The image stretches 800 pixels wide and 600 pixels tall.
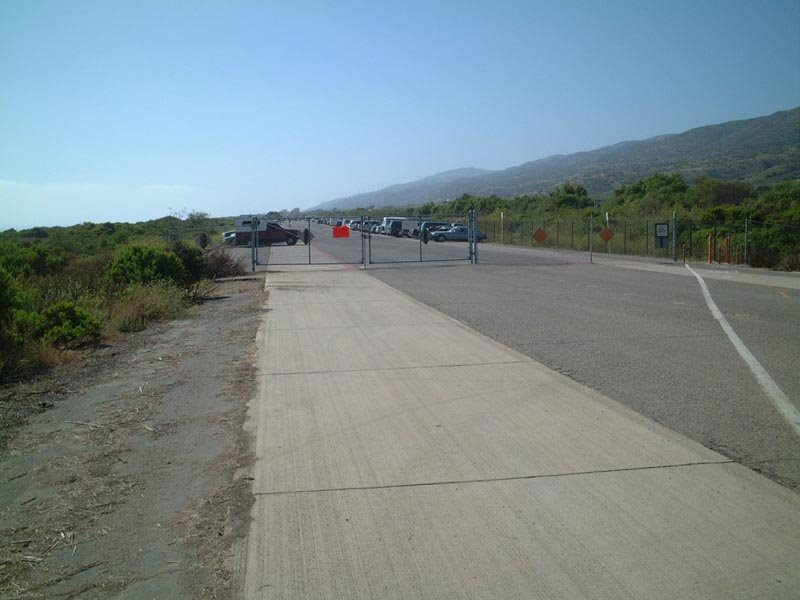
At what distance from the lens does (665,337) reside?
1232cm

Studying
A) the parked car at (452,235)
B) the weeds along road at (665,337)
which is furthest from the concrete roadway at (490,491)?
the parked car at (452,235)

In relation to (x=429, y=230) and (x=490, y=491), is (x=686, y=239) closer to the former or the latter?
(x=429, y=230)

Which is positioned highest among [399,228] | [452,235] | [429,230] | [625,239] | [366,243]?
[399,228]

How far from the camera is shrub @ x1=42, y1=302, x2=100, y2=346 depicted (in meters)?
12.7

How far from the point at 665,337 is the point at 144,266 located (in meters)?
13.5

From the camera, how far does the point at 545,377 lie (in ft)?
31.0

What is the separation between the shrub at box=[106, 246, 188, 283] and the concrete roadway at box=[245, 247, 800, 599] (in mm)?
9790

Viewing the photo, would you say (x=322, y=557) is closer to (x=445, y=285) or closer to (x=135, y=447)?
(x=135, y=447)

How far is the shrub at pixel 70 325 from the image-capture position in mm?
12688

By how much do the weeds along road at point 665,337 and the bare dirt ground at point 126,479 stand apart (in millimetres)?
4165

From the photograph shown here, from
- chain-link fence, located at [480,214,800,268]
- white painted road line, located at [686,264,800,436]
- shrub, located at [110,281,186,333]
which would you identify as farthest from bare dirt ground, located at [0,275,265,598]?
chain-link fence, located at [480,214,800,268]

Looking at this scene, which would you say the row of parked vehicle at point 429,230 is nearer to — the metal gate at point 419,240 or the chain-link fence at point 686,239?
the metal gate at point 419,240

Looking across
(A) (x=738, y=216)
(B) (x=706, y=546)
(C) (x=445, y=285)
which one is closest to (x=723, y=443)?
(B) (x=706, y=546)

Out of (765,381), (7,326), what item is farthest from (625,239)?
(7,326)
